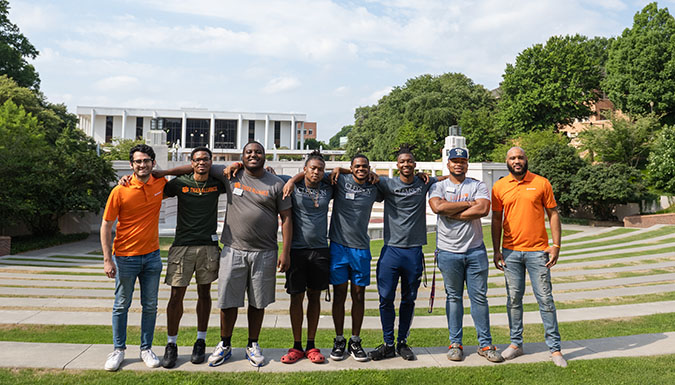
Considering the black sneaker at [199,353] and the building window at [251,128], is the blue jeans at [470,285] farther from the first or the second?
the building window at [251,128]

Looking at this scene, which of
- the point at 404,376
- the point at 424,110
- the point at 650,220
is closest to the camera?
the point at 404,376

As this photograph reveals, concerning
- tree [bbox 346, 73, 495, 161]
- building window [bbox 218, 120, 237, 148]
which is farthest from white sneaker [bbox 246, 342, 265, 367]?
building window [bbox 218, 120, 237, 148]

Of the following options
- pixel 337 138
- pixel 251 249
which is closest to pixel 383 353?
pixel 251 249

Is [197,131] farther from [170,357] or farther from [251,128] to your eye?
[170,357]

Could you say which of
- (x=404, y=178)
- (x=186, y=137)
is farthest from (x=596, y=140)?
(x=186, y=137)

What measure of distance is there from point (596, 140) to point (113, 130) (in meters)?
83.3

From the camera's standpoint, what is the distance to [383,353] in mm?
4406

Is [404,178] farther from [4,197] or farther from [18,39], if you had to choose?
[18,39]

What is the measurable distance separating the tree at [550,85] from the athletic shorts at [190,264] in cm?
3745

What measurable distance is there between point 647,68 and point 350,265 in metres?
37.8

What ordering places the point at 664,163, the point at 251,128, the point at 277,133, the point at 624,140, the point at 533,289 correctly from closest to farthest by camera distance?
1. the point at 533,289
2. the point at 664,163
3. the point at 624,140
4. the point at 251,128
5. the point at 277,133

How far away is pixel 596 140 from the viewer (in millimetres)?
29328

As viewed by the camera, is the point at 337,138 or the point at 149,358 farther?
the point at 337,138

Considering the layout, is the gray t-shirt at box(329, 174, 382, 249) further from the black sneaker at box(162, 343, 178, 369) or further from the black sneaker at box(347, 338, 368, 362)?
the black sneaker at box(162, 343, 178, 369)
